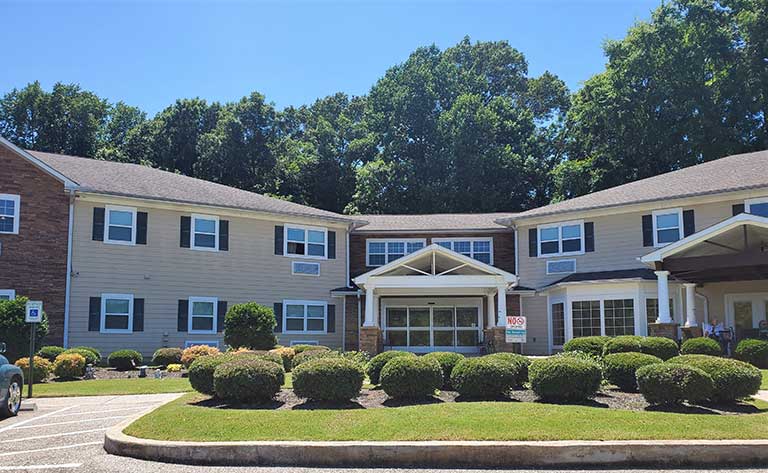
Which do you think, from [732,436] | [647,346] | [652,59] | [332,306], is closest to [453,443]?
[732,436]

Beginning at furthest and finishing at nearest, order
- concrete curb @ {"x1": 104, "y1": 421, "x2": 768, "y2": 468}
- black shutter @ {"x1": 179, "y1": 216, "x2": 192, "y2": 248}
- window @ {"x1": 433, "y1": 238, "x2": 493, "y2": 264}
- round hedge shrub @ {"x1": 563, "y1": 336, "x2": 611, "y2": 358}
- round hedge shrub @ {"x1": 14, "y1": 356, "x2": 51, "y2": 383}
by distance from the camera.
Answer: window @ {"x1": 433, "y1": 238, "x2": 493, "y2": 264}, black shutter @ {"x1": 179, "y1": 216, "x2": 192, "y2": 248}, round hedge shrub @ {"x1": 14, "y1": 356, "x2": 51, "y2": 383}, round hedge shrub @ {"x1": 563, "y1": 336, "x2": 611, "y2": 358}, concrete curb @ {"x1": 104, "y1": 421, "x2": 768, "y2": 468}

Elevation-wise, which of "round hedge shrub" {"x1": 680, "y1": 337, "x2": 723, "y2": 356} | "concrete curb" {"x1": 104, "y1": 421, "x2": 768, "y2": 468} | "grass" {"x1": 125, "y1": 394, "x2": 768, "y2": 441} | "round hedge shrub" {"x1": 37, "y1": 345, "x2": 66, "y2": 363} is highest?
"round hedge shrub" {"x1": 680, "y1": 337, "x2": 723, "y2": 356}

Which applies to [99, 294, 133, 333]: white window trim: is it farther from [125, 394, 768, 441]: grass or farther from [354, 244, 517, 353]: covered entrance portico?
[125, 394, 768, 441]: grass

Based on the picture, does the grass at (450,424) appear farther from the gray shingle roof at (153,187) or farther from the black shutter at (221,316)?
the gray shingle roof at (153,187)

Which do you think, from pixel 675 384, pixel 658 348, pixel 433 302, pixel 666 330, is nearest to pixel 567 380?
pixel 675 384

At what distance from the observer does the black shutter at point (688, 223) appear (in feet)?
87.2

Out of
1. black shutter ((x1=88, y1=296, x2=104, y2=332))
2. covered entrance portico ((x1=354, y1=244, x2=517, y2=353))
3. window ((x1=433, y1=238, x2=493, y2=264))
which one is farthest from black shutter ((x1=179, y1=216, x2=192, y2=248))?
window ((x1=433, y1=238, x2=493, y2=264))

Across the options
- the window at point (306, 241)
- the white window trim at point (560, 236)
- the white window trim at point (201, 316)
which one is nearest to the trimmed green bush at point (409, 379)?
the white window trim at point (201, 316)

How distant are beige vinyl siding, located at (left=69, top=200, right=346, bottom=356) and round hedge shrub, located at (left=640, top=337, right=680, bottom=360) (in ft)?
52.4

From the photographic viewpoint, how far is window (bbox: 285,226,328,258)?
100ft

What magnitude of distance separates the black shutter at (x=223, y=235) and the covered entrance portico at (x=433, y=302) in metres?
5.54

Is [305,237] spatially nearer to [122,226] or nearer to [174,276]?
[174,276]

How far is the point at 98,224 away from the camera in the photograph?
26500 mm

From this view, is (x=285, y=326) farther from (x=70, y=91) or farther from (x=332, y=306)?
(x=70, y=91)
